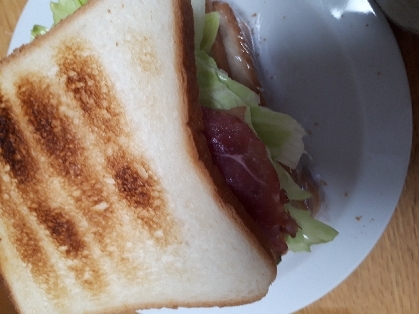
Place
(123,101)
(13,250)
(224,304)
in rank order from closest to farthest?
1. (123,101)
2. (224,304)
3. (13,250)

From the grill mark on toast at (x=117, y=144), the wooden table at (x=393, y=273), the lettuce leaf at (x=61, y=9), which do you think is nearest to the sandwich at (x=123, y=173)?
the grill mark on toast at (x=117, y=144)

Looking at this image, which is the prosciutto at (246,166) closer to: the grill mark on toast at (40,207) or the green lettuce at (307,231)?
the green lettuce at (307,231)

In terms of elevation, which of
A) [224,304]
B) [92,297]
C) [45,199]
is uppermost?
[45,199]

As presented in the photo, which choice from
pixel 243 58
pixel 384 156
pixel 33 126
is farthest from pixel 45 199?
pixel 384 156

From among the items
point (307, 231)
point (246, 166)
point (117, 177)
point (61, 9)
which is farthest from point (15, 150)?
point (307, 231)

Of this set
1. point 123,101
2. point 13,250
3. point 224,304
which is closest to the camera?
point 123,101

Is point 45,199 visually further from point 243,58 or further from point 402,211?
point 402,211

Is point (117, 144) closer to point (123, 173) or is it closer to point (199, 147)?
point (123, 173)
